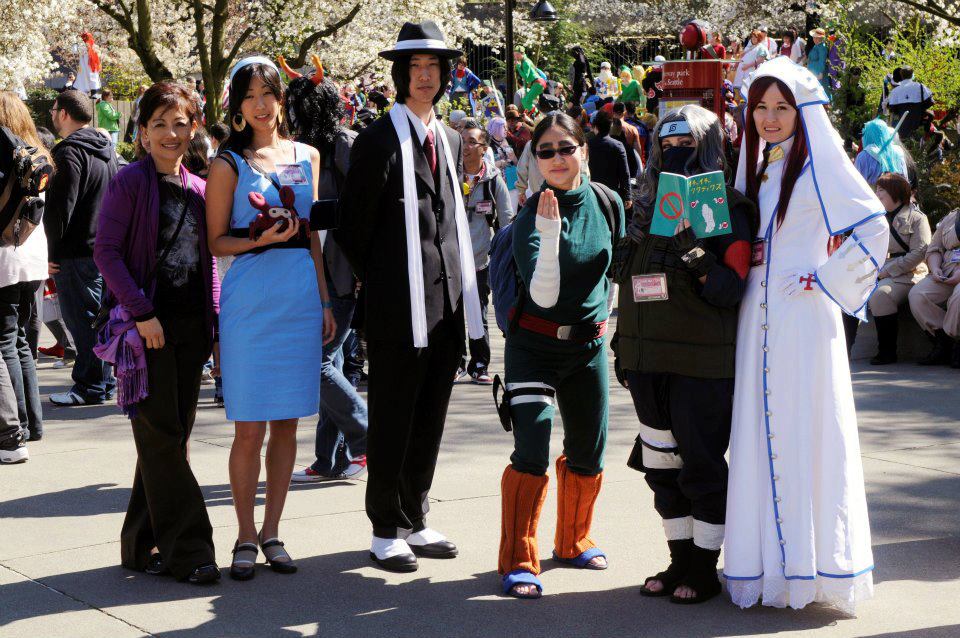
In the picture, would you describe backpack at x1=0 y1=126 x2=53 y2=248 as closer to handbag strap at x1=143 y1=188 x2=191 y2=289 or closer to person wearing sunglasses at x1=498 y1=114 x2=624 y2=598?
handbag strap at x1=143 y1=188 x2=191 y2=289

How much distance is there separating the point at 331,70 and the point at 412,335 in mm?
29646

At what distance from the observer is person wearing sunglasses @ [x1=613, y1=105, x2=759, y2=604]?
14.7 feet

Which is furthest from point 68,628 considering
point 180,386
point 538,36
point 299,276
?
point 538,36

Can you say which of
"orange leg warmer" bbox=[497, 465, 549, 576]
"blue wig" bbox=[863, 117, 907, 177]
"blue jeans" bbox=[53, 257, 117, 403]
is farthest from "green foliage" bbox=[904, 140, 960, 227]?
"orange leg warmer" bbox=[497, 465, 549, 576]

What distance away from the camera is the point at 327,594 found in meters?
4.78

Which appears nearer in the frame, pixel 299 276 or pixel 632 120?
pixel 299 276

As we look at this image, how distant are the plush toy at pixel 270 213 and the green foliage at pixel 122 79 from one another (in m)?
33.2

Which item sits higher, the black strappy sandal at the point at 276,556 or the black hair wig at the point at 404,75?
the black hair wig at the point at 404,75

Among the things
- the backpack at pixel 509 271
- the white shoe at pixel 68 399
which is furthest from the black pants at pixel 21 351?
the backpack at pixel 509 271

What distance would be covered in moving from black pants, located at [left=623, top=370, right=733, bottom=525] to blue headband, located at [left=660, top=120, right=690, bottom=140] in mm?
861

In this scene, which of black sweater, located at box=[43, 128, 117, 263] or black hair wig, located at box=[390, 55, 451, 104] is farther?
A: black sweater, located at box=[43, 128, 117, 263]

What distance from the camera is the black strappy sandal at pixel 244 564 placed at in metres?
4.93

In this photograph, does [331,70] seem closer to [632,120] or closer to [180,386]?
[632,120]

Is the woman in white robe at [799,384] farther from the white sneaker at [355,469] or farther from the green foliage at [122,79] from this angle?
the green foliage at [122,79]
